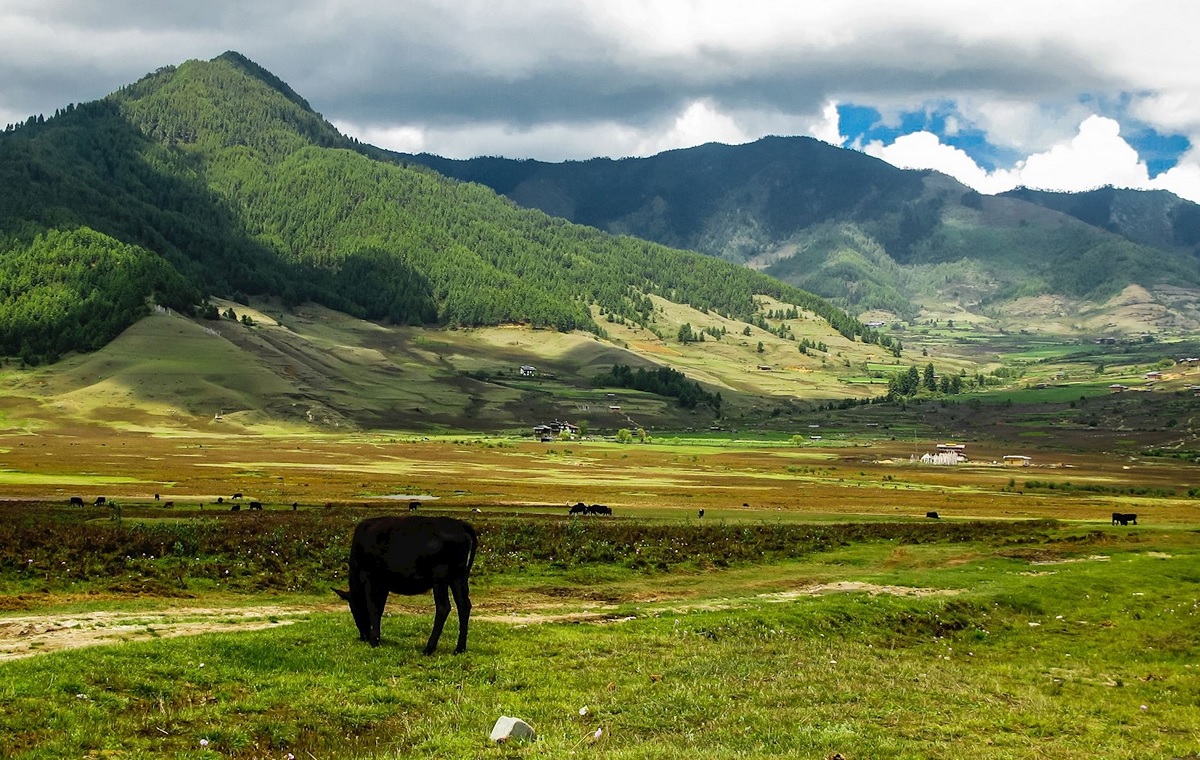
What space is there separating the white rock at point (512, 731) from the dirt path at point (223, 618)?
11.7 meters

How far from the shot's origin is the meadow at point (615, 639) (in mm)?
17641

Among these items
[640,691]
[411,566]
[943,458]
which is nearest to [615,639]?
[640,691]

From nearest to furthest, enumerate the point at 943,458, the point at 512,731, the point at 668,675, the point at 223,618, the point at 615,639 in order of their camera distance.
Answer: the point at 512,731 < the point at 668,675 < the point at 615,639 < the point at 223,618 < the point at 943,458

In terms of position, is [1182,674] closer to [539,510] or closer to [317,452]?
[539,510]

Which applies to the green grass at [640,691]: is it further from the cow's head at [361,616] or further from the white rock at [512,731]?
the cow's head at [361,616]

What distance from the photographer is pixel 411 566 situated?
23891 mm

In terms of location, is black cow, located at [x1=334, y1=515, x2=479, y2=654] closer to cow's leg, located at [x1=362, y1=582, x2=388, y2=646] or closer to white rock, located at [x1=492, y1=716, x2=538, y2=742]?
cow's leg, located at [x1=362, y1=582, x2=388, y2=646]

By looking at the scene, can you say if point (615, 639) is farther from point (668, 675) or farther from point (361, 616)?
point (361, 616)

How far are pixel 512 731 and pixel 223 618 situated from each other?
1583 centimetres

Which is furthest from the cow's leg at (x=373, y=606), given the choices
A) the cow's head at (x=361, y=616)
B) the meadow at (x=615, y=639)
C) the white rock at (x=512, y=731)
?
the white rock at (x=512, y=731)

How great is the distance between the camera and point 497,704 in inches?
765

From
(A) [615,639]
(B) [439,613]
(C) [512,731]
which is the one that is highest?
(B) [439,613]

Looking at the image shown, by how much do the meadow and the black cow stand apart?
0.94 metres

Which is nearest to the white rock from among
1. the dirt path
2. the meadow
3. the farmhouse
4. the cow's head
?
the meadow
